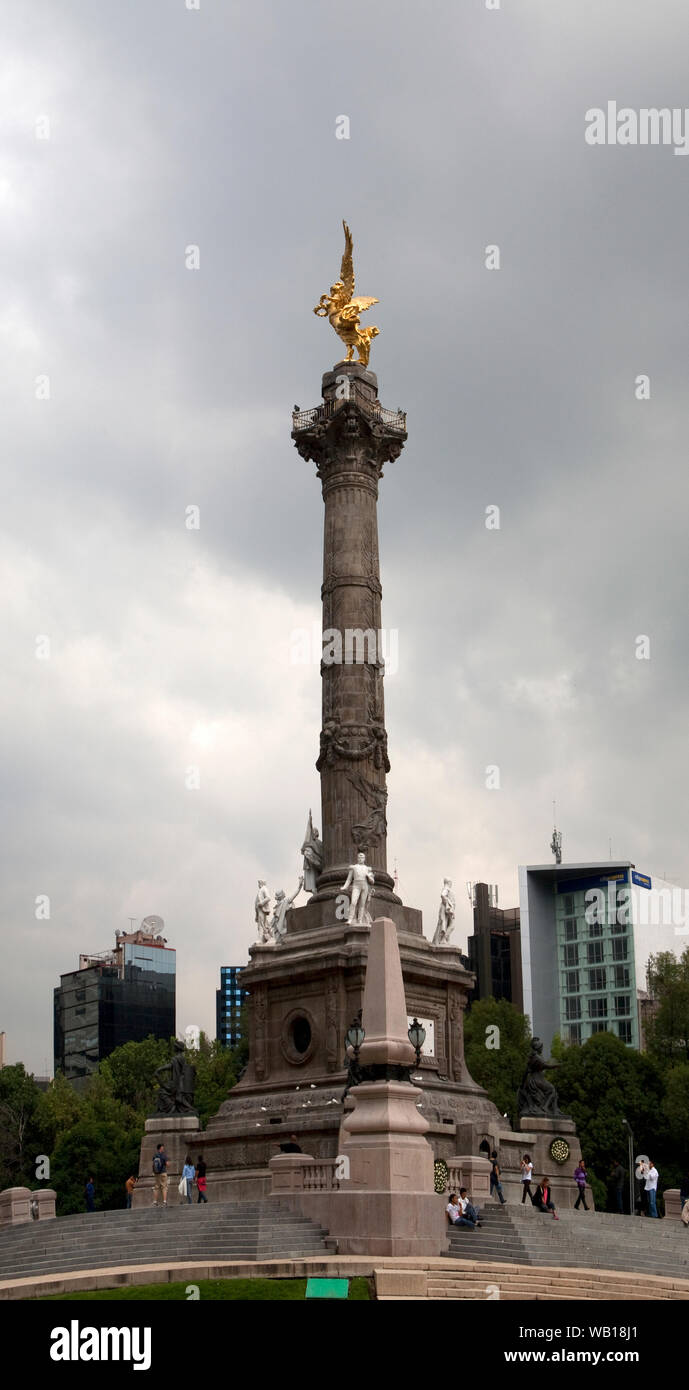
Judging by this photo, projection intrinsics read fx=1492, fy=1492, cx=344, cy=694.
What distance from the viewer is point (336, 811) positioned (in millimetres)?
43969

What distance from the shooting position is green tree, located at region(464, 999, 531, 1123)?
2683 inches

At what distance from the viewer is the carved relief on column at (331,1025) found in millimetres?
39938

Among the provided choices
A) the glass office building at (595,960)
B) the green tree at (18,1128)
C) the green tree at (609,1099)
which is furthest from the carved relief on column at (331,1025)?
the glass office building at (595,960)

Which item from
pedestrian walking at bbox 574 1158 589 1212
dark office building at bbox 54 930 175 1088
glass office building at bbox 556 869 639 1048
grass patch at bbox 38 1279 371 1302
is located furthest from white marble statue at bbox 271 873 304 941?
dark office building at bbox 54 930 175 1088

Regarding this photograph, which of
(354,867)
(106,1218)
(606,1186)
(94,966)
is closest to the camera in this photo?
(106,1218)

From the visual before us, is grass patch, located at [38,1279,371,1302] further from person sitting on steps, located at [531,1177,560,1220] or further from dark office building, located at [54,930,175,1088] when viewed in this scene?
dark office building, located at [54,930,175,1088]

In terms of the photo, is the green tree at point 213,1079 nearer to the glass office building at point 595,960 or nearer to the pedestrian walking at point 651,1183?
the pedestrian walking at point 651,1183

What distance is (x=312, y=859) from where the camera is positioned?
4425 centimetres

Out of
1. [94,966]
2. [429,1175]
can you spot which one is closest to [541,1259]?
[429,1175]

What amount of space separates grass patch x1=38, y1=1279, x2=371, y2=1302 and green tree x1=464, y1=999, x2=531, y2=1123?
149 feet

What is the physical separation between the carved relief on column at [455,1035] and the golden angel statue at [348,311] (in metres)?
20.4

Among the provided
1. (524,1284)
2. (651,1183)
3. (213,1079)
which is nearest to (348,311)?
(651,1183)
